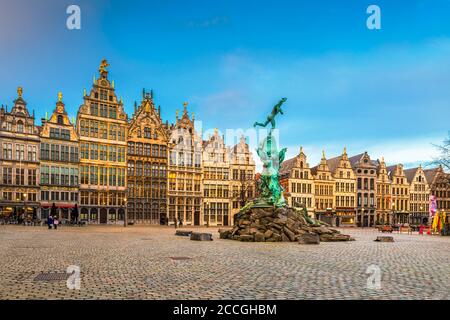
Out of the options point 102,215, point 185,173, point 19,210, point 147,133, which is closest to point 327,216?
point 185,173

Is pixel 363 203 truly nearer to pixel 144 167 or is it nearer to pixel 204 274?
pixel 144 167

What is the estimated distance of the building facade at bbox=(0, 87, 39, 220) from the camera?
5503 cm

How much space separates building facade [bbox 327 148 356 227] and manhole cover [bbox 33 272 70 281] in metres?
75.5

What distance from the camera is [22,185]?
55750mm

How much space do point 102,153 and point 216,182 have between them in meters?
19.5

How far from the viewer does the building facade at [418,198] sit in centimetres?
9019

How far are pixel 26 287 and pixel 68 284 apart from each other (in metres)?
0.92

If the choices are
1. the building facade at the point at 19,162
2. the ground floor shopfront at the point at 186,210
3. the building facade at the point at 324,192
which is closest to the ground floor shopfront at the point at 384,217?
the building facade at the point at 324,192

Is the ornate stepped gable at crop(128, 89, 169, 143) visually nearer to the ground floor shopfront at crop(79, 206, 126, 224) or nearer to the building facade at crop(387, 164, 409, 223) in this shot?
the ground floor shopfront at crop(79, 206, 126, 224)

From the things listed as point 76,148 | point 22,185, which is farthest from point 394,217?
point 22,185

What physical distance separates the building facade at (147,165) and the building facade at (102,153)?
1.35 m

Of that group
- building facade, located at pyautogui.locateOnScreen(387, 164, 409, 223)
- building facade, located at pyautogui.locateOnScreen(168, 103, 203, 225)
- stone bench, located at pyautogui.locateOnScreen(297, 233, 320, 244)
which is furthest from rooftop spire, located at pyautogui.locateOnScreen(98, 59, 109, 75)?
building facade, located at pyautogui.locateOnScreen(387, 164, 409, 223)

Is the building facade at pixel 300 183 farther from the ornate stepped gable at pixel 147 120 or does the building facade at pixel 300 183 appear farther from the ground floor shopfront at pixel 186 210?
the ornate stepped gable at pixel 147 120

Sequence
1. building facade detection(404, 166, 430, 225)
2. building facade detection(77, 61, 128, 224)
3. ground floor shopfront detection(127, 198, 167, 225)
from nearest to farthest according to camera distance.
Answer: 1. building facade detection(77, 61, 128, 224)
2. ground floor shopfront detection(127, 198, 167, 225)
3. building facade detection(404, 166, 430, 225)
